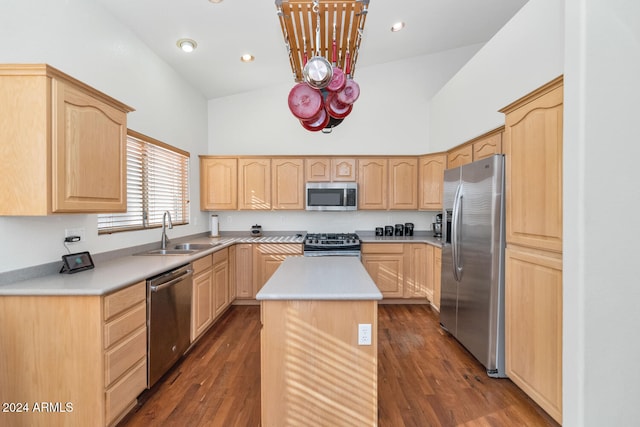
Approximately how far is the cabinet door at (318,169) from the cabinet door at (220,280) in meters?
1.62

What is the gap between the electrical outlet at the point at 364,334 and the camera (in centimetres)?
157

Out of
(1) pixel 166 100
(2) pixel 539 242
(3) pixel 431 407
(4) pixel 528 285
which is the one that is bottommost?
(3) pixel 431 407

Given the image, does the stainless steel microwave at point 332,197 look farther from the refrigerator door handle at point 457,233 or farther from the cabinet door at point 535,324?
the cabinet door at point 535,324

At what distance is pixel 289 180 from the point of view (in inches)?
171

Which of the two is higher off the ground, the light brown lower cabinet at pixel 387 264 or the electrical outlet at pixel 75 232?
the electrical outlet at pixel 75 232

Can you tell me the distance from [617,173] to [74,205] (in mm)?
3046

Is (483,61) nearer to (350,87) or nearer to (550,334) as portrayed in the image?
(350,87)

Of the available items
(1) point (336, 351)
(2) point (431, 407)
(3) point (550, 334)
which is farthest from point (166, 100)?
(3) point (550, 334)

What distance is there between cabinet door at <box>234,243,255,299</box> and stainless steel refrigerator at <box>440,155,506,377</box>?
8.24 feet

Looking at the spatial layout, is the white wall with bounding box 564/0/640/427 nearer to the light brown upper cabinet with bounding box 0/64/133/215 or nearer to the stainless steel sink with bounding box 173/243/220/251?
the light brown upper cabinet with bounding box 0/64/133/215

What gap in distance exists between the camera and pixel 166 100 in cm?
334

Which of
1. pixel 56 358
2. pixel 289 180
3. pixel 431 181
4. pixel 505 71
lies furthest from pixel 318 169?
pixel 56 358

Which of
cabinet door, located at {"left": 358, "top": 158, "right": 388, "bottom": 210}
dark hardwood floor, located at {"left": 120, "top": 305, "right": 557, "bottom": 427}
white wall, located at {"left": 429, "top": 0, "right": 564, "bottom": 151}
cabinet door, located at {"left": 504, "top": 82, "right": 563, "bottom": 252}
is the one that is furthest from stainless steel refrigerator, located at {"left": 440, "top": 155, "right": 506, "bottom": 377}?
cabinet door, located at {"left": 358, "top": 158, "right": 388, "bottom": 210}

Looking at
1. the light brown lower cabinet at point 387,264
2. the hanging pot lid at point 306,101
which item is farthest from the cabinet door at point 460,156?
the hanging pot lid at point 306,101
